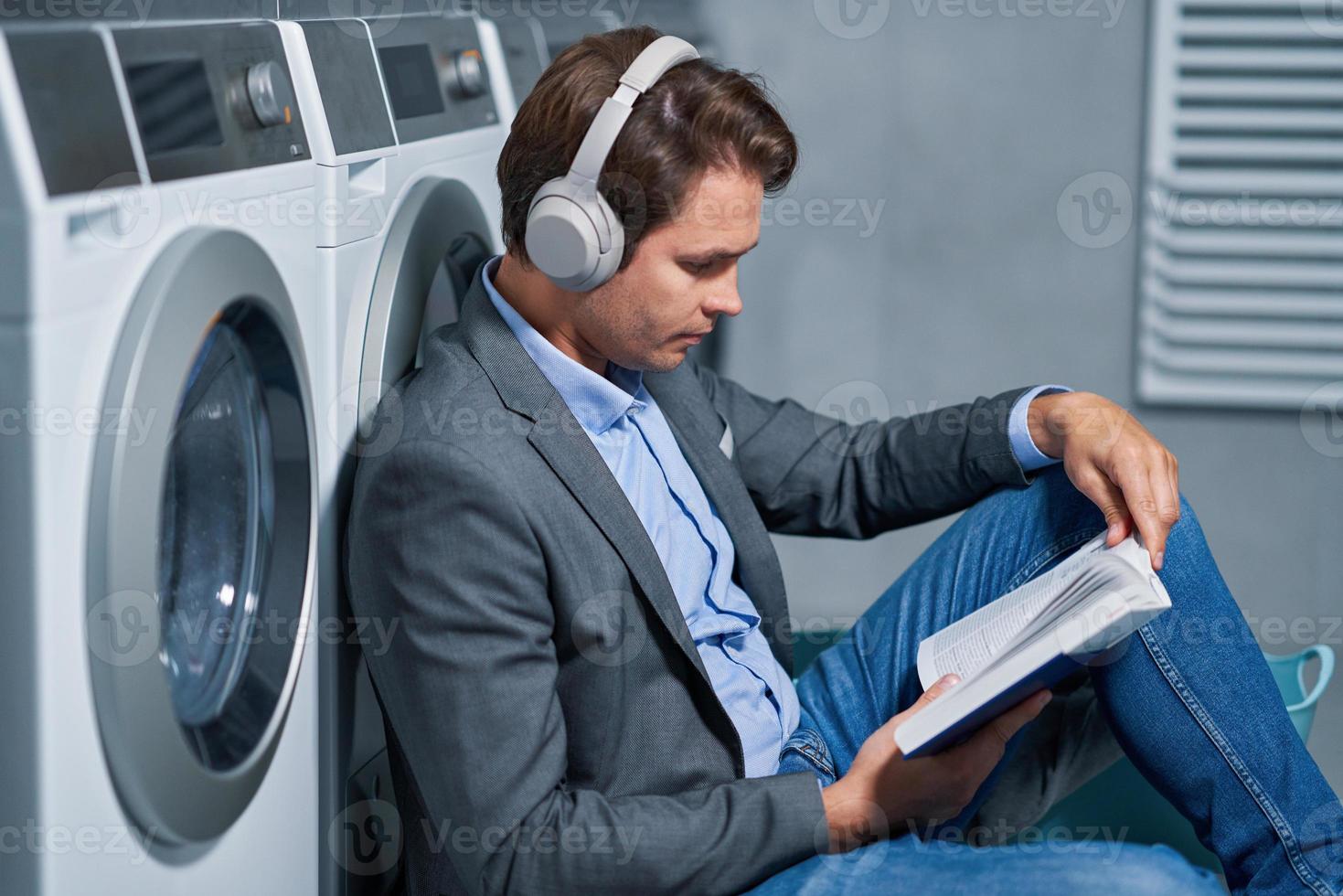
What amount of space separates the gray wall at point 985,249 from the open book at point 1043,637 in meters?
1.32

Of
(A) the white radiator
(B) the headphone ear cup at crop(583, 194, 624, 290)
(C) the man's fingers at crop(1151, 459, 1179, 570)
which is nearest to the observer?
(B) the headphone ear cup at crop(583, 194, 624, 290)

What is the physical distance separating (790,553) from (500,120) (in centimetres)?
128

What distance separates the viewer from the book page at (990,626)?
963 millimetres

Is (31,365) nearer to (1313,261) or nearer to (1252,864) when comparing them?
(1252,864)

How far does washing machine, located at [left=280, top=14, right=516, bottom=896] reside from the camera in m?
0.92

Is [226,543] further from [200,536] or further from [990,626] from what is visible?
[990,626]

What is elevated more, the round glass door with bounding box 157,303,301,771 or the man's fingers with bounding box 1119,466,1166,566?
the round glass door with bounding box 157,303,301,771

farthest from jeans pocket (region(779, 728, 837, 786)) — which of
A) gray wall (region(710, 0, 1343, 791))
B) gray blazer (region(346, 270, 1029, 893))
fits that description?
gray wall (region(710, 0, 1343, 791))

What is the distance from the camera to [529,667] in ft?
2.71

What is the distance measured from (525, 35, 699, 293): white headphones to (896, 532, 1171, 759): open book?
39 centimetres

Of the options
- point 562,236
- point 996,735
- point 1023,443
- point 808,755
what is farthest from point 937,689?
point 562,236

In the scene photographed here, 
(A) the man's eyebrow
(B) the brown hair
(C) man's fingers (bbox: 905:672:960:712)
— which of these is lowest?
(C) man's fingers (bbox: 905:672:960:712)

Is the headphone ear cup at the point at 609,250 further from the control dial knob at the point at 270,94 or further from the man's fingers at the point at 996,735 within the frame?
the man's fingers at the point at 996,735

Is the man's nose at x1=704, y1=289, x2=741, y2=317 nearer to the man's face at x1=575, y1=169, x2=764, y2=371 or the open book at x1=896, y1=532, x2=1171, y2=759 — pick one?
the man's face at x1=575, y1=169, x2=764, y2=371
